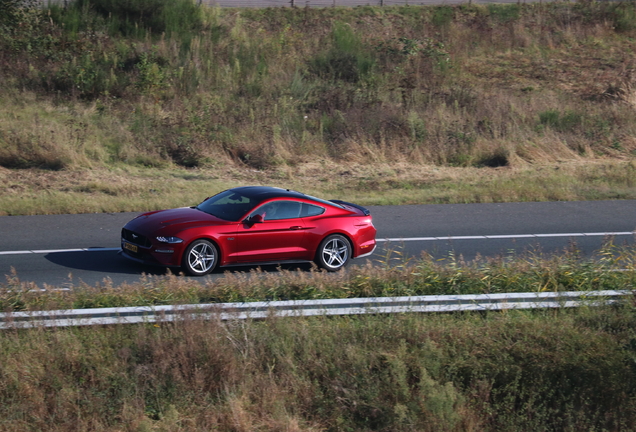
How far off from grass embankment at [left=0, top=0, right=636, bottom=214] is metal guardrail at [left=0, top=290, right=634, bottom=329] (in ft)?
26.1

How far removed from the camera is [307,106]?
23047 mm

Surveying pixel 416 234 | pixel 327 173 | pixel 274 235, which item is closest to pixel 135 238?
pixel 274 235

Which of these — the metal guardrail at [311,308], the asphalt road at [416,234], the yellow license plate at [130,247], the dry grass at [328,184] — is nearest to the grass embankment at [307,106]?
the dry grass at [328,184]

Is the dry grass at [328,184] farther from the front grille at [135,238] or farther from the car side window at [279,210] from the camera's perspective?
the car side window at [279,210]

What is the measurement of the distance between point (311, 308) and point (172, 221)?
3.68m

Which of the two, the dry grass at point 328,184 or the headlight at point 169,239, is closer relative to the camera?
the headlight at point 169,239

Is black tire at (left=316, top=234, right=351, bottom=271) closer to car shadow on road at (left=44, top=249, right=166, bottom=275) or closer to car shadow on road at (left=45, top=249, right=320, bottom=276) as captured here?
car shadow on road at (left=45, top=249, right=320, bottom=276)

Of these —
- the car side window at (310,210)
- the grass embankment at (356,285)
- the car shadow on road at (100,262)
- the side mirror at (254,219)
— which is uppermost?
the car side window at (310,210)

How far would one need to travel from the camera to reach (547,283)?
26.9 ft

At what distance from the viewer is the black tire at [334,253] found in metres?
10.5

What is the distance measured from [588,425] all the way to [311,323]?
2.72m

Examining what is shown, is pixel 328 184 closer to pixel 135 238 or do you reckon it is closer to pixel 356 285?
pixel 135 238

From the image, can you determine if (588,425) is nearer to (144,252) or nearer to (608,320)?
(608,320)

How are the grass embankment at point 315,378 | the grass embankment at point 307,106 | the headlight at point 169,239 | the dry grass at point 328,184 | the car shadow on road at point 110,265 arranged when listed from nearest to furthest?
the grass embankment at point 315,378 → the headlight at point 169,239 → the car shadow on road at point 110,265 → the dry grass at point 328,184 → the grass embankment at point 307,106
